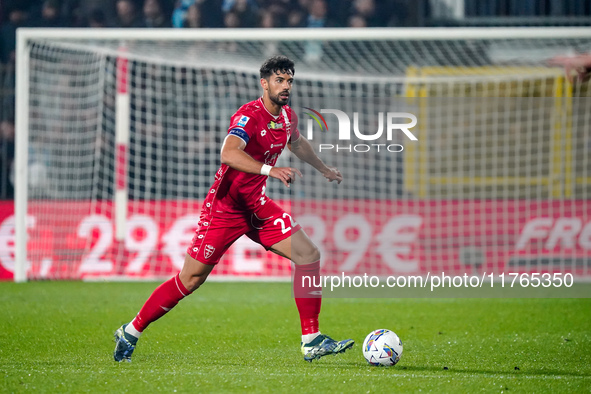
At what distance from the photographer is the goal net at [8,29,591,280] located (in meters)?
11.7

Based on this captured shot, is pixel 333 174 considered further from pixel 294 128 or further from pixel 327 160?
pixel 327 160

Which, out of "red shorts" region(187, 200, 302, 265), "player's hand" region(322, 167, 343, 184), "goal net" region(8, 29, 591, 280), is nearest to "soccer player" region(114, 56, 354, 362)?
"red shorts" region(187, 200, 302, 265)

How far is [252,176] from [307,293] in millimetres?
899

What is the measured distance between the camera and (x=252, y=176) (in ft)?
18.9

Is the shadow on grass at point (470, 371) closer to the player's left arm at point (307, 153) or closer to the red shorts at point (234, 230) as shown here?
the red shorts at point (234, 230)

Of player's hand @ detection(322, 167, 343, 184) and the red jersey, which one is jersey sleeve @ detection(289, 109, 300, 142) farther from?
player's hand @ detection(322, 167, 343, 184)

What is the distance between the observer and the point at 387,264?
11.6 metres

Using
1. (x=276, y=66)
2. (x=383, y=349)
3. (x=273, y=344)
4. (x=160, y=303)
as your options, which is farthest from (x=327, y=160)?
(x=383, y=349)

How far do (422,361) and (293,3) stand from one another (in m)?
10.4

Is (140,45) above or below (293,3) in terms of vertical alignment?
below

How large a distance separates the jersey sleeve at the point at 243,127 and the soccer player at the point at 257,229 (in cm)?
2

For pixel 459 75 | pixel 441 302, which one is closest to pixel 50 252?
pixel 441 302

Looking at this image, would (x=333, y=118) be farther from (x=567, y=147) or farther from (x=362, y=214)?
(x=567, y=147)

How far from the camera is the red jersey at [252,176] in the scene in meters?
5.70
